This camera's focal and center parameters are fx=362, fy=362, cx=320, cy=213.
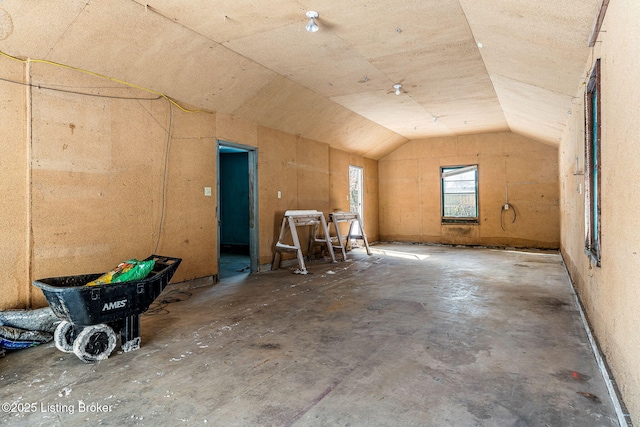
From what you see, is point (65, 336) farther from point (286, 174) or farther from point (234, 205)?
point (234, 205)

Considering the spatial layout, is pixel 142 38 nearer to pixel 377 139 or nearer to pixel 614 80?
pixel 614 80

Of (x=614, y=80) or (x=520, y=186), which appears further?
(x=520, y=186)

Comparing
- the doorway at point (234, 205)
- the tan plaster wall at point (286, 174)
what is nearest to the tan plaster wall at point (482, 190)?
the tan plaster wall at point (286, 174)

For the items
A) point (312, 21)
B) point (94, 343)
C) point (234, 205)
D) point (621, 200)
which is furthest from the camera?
point (234, 205)

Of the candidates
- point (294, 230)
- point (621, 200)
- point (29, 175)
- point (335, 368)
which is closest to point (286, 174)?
point (294, 230)

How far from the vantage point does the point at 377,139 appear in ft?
30.0

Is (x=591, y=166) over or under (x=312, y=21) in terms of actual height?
under

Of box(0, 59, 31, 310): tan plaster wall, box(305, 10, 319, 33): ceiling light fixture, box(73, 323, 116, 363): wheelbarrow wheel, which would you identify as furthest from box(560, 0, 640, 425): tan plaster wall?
box(0, 59, 31, 310): tan plaster wall

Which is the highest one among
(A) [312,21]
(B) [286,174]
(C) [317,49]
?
(C) [317,49]

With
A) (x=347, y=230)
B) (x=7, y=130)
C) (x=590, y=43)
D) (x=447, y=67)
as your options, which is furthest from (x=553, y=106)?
(x=7, y=130)

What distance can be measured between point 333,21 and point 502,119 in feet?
18.5

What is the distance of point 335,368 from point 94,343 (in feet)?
5.68

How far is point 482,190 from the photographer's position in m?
9.24

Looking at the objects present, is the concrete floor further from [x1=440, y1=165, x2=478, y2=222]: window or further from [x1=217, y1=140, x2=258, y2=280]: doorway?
[x1=440, y1=165, x2=478, y2=222]: window
